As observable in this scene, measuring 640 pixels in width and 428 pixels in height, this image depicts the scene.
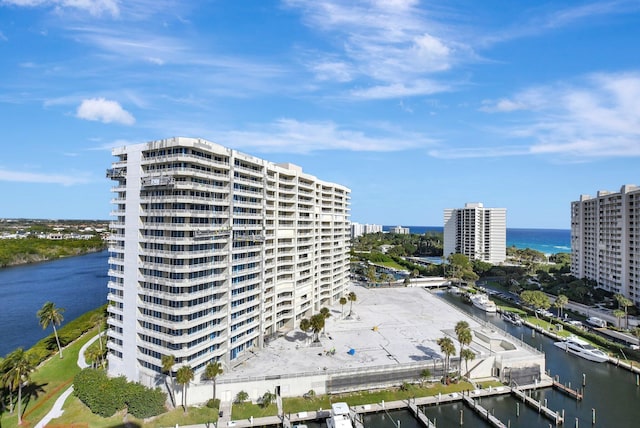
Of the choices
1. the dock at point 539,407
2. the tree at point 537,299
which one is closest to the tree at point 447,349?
the dock at point 539,407

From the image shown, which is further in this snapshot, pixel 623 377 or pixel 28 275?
pixel 28 275

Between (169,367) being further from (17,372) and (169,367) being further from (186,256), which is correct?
(17,372)

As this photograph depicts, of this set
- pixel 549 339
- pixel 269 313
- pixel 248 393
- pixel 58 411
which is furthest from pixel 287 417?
pixel 549 339

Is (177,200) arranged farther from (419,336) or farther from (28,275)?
(28,275)

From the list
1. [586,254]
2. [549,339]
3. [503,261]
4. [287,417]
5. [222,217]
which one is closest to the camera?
[287,417]

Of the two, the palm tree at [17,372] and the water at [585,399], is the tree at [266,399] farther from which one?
the water at [585,399]

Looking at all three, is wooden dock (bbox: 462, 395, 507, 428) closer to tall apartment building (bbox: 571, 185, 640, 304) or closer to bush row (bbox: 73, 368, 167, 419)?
bush row (bbox: 73, 368, 167, 419)
